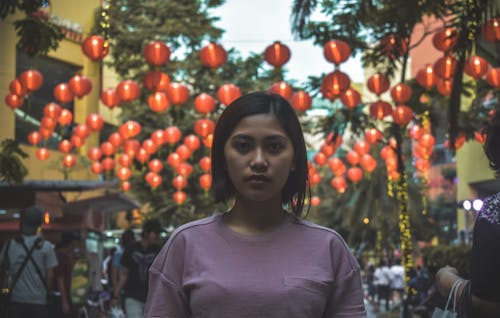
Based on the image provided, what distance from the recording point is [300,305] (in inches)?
89.4

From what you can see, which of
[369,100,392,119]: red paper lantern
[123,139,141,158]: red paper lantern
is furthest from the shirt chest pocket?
[123,139,141,158]: red paper lantern

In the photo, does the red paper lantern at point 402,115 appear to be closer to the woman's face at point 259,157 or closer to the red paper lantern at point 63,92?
the red paper lantern at point 63,92

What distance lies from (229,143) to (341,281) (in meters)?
0.48

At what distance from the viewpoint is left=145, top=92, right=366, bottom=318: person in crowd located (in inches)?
89.7

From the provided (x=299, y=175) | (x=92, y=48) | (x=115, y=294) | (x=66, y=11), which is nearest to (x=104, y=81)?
(x=66, y=11)

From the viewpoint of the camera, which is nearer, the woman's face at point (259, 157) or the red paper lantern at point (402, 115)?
the woman's face at point (259, 157)

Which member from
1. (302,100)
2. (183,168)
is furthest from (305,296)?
(183,168)

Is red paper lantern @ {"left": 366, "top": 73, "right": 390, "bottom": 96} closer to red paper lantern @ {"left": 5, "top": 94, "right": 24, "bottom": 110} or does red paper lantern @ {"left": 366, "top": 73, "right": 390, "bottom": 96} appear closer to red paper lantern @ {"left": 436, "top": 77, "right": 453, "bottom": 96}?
red paper lantern @ {"left": 436, "top": 77, "right": 453, "bottom": 96}

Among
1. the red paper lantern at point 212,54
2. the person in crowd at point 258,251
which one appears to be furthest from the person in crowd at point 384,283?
the person in crowd at point 258,251

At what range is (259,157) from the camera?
240 cm

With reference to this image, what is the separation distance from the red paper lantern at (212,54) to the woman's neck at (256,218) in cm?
1227

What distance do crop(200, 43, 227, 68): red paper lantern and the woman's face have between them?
12.2m

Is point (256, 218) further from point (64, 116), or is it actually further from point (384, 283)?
point (384, 283)

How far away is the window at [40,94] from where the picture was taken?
24.0 m
